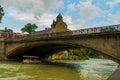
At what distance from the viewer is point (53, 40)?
4341 cm

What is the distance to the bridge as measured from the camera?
29.8m

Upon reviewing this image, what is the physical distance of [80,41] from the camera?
1419 inches

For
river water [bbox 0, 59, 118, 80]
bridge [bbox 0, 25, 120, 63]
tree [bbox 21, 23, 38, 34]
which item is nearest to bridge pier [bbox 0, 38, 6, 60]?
bridge [bbox 0, 25, 120, 63]

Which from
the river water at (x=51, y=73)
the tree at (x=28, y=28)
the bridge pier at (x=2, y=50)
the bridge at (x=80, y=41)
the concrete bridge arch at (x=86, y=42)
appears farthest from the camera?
the tree at (x=28, y=28)

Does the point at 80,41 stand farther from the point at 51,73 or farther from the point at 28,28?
the point at 28,28

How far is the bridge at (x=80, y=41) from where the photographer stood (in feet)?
97.7

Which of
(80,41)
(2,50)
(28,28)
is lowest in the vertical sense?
(2,50)

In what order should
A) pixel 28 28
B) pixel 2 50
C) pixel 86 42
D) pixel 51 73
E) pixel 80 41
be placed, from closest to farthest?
pixel 51 73 < pixel 86 42 < pixel 80 41 < pixel 2 50 < pixel 28 28

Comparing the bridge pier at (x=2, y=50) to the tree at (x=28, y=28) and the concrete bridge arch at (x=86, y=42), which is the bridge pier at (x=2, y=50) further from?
the tree at (x=28, y=28)

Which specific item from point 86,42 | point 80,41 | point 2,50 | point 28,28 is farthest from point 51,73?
point 28,28

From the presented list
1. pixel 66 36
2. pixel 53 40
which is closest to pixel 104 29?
pixel 66 36

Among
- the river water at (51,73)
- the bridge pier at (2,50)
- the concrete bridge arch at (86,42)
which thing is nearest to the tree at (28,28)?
the bridge pier at (2,50)

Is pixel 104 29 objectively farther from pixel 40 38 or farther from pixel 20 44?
pixel 20 44

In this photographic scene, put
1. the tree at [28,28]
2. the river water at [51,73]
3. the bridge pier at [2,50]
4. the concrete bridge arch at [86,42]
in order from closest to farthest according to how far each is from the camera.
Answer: the river water at [51,73] < the concrete bridge arch at [86,42] < the bridge pier at [2,50] < the tree at [28,28]
